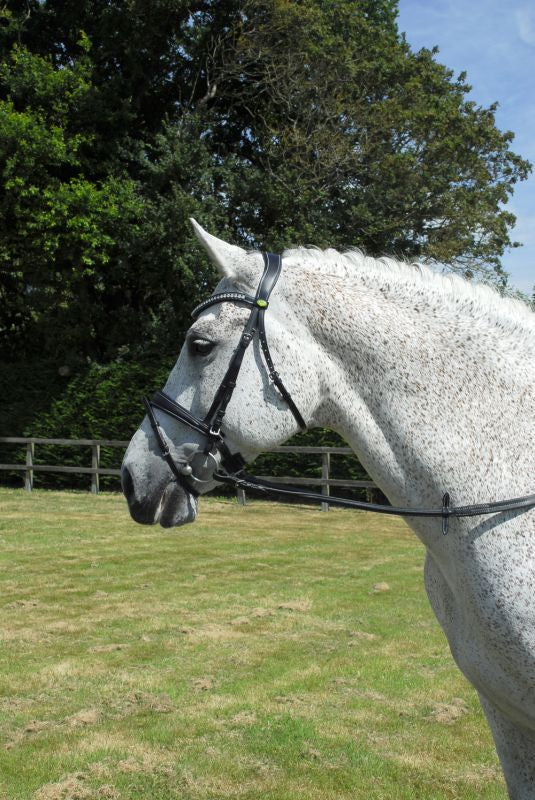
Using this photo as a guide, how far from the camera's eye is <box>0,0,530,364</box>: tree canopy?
660 inches

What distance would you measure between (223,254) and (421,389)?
0.92 metres

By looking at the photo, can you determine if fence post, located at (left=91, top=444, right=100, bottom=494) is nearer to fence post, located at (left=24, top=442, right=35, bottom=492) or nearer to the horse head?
fence post, located at (left=24, top=442, right=35, bottom=492)

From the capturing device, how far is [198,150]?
17.6m

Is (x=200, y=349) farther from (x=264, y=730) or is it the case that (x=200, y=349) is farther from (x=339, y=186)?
(x=339, y=186)

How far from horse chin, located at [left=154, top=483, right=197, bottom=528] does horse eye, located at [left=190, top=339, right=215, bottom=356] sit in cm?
50

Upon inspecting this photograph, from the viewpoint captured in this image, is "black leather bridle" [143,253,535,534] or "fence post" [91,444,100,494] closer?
"black leather bridle" [143,253,535,534]

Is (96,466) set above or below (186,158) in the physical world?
below

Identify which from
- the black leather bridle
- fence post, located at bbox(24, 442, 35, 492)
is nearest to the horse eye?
the black leather bridle

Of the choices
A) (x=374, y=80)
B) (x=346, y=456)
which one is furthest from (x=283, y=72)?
(x=346, y=456)

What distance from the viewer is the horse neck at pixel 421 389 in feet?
7.63

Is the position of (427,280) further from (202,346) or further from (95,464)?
(95,464)

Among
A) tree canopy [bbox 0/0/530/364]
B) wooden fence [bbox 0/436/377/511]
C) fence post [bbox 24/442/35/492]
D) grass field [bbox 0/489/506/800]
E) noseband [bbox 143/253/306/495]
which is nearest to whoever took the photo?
noseband [bbox 143/253/306/495]

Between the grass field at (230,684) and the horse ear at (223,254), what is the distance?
2889 mm

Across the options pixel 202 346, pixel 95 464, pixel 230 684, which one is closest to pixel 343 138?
pixel 95 464
